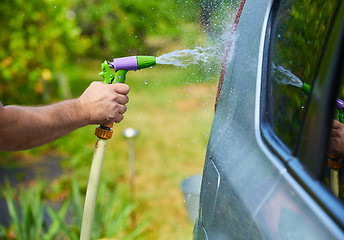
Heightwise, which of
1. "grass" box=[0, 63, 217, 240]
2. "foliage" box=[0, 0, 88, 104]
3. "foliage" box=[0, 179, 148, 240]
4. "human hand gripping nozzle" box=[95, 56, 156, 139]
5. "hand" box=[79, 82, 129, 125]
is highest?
"human hand gripping nozzle" box=[95, 56, 156, 139]

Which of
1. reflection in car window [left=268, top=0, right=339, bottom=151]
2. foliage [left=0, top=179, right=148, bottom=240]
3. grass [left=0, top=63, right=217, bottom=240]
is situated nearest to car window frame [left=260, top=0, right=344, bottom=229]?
reflection in car window [left=268, top=0, right=339, bottom=151]

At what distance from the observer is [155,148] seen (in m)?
5.37

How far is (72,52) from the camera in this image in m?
5.32

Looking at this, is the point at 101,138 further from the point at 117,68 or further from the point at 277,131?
the point at 277,131

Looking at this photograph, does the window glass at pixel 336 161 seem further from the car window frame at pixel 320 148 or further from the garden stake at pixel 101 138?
the garden stake at pixel 101 138

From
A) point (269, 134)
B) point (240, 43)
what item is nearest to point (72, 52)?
point (240, 43)

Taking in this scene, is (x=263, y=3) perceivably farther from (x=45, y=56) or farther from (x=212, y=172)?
(x=45, y=56)

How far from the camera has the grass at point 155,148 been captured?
405cm

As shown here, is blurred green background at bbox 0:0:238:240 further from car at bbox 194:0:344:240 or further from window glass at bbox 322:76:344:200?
window glass at bbox 322:76:344:200

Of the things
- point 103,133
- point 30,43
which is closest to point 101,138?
point 103,133

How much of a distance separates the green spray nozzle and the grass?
60.6 inches

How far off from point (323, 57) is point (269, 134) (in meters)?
0.34

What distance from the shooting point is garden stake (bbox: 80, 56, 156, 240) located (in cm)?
169

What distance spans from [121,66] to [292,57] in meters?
0.72
